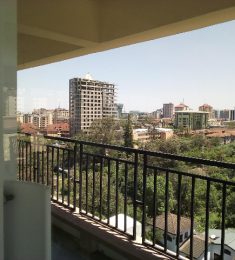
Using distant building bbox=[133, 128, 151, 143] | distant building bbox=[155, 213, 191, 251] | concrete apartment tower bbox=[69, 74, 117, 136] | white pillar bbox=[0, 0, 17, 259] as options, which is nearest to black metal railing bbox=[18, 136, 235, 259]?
distant building bbox=[155, 213, 191, 251]

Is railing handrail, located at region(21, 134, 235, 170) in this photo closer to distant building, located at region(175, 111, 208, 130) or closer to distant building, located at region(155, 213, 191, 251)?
distant building, located at region(155, 213, 191, 251)

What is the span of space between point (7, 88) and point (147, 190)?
7.52 ft

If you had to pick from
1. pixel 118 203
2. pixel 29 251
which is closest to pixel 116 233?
pixel 118 203

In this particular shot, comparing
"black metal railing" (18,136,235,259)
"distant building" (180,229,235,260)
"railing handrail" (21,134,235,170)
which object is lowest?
"distant building" (180,229,235,260)

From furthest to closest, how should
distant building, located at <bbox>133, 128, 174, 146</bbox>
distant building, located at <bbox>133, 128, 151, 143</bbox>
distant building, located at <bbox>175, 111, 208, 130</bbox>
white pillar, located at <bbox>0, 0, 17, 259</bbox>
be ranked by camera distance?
distant building, located at <bbox>175, 111, 208, 130</bbox> < distant building, located at <bbox>133, 128, 174, 146</bbox> < distant building, located at <bbox>133, 128, 151, 143</bbox> < white pillar, located at <bbox>0, 0, 17, 259</bbox>

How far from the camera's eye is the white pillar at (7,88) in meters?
0.44

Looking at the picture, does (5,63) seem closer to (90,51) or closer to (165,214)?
(165,214)

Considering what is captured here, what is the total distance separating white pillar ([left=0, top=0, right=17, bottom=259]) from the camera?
44 cm

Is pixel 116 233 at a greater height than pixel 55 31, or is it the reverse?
pixel 55 31

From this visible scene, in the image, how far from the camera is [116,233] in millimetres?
2662

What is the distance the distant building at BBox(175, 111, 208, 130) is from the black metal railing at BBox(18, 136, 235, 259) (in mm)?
1494

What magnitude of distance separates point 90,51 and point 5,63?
3211 millimetres

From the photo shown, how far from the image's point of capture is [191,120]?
513 cm

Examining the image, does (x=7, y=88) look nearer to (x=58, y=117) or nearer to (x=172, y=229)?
(x=58, y=117)
